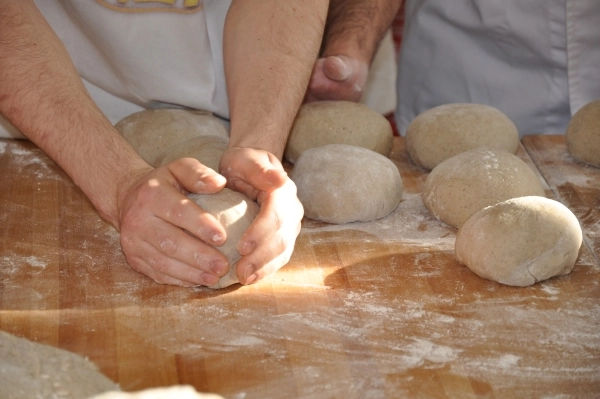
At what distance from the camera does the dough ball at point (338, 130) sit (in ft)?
6.74

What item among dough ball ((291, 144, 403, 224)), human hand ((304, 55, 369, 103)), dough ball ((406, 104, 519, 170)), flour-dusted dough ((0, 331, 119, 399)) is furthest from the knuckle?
human hand ((304, 55, 369, 103))

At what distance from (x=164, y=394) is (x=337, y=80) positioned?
1275 millimetres

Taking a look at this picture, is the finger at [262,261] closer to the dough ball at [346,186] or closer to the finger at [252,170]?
the finger at [252,170]

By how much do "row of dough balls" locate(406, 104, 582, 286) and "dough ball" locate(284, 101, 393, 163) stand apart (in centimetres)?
9

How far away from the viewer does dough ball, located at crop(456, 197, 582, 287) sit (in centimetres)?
153

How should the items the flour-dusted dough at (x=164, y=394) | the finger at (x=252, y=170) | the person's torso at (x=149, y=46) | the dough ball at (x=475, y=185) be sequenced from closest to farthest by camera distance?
the flour-dusted dough at (x=164, y=394), the finger at (x=252, y=170), the dough ball at (x=475, y=185), the person's torso at (x=149, y=46)

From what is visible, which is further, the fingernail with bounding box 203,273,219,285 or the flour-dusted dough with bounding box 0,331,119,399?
the fingernail with bounding box 203,273,219,285

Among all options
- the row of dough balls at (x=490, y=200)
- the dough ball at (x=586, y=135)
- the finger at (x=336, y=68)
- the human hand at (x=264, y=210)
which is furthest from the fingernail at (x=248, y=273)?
the dough ball at (x=586, y=135)

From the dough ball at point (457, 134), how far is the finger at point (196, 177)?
2.36ft

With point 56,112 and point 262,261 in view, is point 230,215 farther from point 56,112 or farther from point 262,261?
point 56,112

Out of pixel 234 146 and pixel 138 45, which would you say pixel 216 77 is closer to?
pixel 138 45

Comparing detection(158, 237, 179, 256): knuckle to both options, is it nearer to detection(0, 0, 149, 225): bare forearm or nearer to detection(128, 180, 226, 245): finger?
detection(128, 180, 226, 245): finger

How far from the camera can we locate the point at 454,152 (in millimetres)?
2012

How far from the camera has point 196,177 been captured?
151 centimetres
